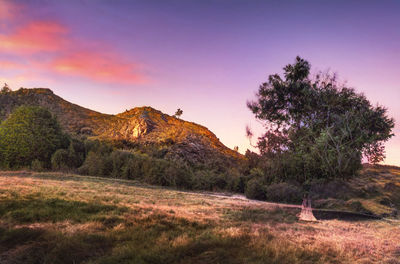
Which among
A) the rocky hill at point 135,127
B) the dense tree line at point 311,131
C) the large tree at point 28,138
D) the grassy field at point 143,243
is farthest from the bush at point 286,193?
the large tree at point 28,138

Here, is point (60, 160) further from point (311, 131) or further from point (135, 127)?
point (311, 131)

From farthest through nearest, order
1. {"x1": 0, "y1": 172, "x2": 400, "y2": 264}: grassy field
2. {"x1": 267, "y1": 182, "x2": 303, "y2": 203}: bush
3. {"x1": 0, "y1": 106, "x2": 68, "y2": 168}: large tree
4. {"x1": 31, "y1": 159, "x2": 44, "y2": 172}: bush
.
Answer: {"x1": 0, "y1": 106, "x2": 68, "y2": 168}: large tree → {"x1": 31, "y1": 159, "x2": 44, "y2": 172}: bush → {"x1": 267, "y1": 182, "x2": 303, "y2": 203}: bush → {"x1": 0, "y1": 172, "x2": 400, "y2": 264}: grassy field

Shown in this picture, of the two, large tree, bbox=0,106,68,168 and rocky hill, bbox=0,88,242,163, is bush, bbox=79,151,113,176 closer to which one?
large tree, bbox=0,106,68,168

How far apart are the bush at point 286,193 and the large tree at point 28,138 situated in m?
30.5

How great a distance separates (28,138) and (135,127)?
2941 centimetres

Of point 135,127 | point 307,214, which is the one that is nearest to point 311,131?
point 307,214

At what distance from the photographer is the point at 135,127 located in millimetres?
60219

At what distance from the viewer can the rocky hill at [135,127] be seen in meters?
54.2

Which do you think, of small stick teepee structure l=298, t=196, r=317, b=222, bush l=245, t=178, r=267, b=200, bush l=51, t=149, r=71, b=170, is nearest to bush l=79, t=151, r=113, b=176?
bush l=51, t=149, r=71, b=170

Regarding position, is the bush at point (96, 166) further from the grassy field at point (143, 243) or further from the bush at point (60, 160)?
the grassy field at point (143, 243)

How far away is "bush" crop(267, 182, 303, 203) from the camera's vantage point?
76.0ft

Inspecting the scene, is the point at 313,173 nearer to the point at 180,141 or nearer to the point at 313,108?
the point at 313,108

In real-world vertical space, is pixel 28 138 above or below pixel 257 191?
above

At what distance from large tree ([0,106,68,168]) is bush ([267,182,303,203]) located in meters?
30.5
